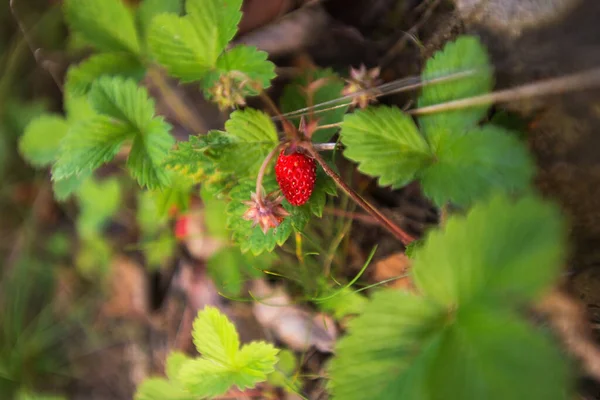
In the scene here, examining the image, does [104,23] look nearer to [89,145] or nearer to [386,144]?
[89,145]

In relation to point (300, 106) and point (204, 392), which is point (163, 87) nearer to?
point (300, 106)

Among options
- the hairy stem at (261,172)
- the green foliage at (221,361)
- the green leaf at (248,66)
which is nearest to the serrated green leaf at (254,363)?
the green foliage at (221,361)

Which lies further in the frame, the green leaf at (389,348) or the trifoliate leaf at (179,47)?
the trifoliate leaf at (179,47)

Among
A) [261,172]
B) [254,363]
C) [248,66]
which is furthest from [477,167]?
[254,363]

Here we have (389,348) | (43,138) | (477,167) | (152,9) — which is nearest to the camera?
(389,348)

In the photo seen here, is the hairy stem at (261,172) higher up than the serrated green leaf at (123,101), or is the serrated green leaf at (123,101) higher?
the serrated green leaf at (123,101)

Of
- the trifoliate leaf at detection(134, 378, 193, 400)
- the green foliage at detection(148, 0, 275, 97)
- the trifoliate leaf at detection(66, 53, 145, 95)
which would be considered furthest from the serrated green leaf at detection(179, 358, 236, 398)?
the trifoliate leaf at detection(66, 53, 145, 95)

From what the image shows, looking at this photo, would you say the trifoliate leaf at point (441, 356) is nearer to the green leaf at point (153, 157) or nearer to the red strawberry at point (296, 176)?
the red strawberry at point (296, 176)

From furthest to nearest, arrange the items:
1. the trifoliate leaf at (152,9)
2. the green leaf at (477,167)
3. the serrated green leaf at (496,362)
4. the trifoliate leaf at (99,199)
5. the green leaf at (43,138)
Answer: the trifoliate leaf at (99,199), the green leaf at (43,138), the trifoliate leaf at (152,9), the green leaf at (477,167), the serrated green leaf at (496,362)
